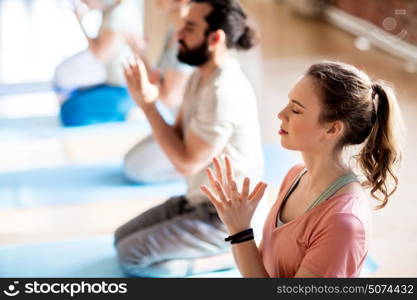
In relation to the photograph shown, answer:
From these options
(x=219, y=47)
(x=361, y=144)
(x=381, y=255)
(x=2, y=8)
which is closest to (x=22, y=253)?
(x=219, y=47)

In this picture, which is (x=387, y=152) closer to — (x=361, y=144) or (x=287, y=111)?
(x=361, y=144)

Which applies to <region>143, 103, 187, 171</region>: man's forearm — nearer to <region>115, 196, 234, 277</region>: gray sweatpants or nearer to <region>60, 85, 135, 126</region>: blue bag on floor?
<region>115, 196, 234, 277</region>: gray sweatpants

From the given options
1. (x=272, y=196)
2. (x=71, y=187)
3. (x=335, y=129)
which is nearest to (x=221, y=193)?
(x=335, y=129)

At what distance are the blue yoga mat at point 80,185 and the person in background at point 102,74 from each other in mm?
381

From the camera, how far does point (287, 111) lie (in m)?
1.30

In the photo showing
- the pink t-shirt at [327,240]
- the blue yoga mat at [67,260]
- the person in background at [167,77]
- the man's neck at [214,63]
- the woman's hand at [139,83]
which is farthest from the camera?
the person in background at [167,77]

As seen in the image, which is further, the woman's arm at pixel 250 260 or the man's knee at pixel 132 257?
the man's knee at pixel 132 257

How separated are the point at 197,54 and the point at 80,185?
1.00 m

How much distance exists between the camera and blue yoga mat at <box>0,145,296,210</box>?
103 inches

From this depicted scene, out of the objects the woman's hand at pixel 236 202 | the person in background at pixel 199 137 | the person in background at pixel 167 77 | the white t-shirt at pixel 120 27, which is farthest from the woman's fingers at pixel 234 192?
the white t-shirt at pixel 120 27

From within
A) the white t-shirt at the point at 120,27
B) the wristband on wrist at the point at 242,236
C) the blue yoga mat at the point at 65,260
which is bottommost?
the blue yoga mat at the point at 65,260

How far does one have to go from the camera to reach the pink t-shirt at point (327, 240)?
46.6 inches

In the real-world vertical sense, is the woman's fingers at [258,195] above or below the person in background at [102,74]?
above

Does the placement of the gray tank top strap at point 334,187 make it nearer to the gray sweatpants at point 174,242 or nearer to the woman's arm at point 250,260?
the woman's arm at point 250,260
